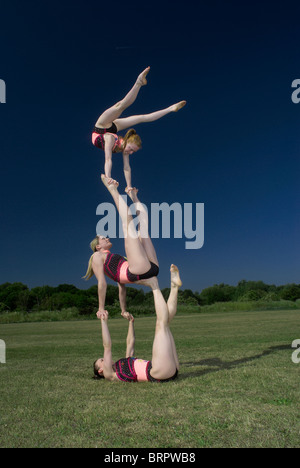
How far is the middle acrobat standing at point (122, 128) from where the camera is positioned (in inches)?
264

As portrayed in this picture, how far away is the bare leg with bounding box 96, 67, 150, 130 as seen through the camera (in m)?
6.63

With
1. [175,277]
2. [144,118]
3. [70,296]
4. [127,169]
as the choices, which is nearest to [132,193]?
[127,169]

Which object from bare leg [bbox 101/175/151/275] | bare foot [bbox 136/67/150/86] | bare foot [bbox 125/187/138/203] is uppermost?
bare foot [bbox 136/67/150/86]

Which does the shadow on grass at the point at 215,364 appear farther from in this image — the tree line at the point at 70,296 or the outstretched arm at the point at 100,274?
the tree line at the point at 70,296

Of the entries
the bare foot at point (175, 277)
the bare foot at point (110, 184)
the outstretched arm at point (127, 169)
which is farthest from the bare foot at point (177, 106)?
the bare foot at point (175, 277)

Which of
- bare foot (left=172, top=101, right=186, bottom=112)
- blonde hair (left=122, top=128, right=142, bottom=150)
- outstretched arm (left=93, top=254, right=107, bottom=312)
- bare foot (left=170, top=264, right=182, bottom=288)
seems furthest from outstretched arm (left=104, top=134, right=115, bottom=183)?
bare foot (left=170, top=264, right=182, bottom=288)

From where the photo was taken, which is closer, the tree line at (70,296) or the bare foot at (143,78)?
the bare foot at (143,78)

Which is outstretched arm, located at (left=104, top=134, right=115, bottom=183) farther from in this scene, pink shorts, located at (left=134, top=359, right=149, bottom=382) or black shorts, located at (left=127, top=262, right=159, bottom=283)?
pink shorts, located at (left=134, top=359, right=149, bottom=382)

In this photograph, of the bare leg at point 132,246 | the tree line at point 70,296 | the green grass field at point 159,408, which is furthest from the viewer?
the tree line at point 70,296

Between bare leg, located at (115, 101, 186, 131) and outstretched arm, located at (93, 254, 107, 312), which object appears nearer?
outstretched arm, located at (93, 254, 107, 312)

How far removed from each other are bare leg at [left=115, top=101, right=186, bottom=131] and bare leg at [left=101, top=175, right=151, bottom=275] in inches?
65.9

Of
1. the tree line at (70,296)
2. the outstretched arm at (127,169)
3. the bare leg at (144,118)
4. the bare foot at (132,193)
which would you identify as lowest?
the tree line at (70,296)

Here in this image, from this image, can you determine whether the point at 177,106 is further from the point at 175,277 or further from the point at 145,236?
the point at 175,277

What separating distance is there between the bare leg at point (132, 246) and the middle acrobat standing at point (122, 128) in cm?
79
